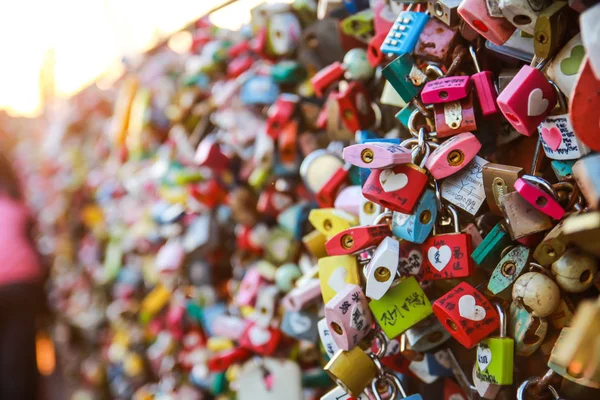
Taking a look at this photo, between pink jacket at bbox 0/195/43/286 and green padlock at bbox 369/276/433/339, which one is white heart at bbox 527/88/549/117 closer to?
green padlock at bbox 369/276/433/339

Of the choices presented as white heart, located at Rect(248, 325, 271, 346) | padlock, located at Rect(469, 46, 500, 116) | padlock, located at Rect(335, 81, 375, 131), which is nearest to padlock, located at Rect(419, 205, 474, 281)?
padlock, located at Rect(469, 46, 500, 116)

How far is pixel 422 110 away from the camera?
60 centimetres

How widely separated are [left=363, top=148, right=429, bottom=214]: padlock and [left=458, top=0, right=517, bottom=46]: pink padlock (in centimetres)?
15

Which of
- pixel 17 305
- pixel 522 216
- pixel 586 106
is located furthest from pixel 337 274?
pixel 17 305

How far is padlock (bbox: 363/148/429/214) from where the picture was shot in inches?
21.7

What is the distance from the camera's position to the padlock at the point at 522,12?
0.48 m

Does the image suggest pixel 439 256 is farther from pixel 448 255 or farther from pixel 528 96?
pixel 528 96

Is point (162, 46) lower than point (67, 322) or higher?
higher

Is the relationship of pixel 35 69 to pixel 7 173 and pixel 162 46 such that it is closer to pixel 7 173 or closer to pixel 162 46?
pixel 7 173

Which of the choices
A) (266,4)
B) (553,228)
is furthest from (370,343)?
(266,4)

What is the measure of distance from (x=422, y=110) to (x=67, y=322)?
181 centimetres

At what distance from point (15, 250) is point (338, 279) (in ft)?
5.95

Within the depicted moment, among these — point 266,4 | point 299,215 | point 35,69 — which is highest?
point 266,4

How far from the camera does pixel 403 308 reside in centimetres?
58
